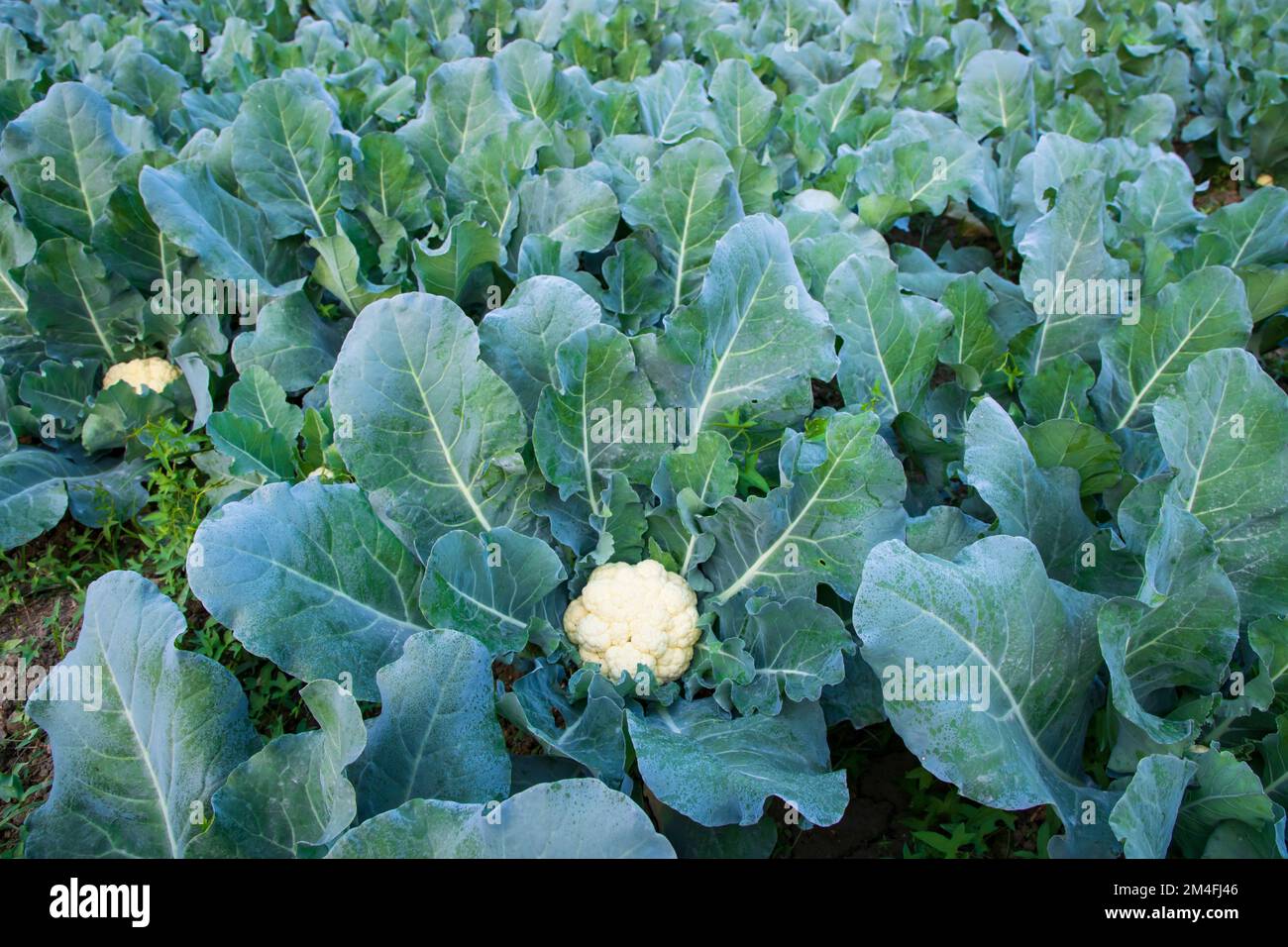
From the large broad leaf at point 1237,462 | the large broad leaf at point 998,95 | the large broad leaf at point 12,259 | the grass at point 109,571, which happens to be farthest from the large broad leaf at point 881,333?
the large broad leaf at point 12,259

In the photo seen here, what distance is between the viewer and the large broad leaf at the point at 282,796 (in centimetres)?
190

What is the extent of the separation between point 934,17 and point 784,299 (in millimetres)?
3885

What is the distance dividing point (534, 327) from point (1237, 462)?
1.73 m

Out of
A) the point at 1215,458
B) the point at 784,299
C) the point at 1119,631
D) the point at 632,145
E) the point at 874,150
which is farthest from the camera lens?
the point at 874,150

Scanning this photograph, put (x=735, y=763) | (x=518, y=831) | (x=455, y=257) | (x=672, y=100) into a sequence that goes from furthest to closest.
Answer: (x=672, y=100)
(x=455, y=257)
(x=735, y=763)
(x=518, y=831)

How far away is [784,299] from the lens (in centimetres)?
262

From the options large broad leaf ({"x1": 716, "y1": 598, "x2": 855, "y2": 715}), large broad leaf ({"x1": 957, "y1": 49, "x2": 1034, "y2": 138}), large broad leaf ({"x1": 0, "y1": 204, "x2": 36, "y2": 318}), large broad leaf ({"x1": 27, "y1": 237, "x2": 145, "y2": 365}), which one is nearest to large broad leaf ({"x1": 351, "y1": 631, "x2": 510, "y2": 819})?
large broad leaf ({"x1": 716, "y1": 598, "x2": 855, "y2": 715})

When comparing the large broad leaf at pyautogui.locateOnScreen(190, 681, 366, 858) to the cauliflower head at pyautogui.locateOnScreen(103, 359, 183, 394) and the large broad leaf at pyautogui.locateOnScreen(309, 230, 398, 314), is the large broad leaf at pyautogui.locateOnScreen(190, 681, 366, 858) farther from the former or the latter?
the cauliflower head at pyautogui.locateOnScreen(103, 359, 183, 394)

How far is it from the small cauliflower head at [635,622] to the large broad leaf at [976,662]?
2.15ft

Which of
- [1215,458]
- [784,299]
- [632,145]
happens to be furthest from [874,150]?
[1215,458]

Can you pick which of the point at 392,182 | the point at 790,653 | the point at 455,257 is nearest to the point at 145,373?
the point at 392,182

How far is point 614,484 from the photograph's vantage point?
8.54ft

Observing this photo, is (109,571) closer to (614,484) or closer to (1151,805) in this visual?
(614,484)

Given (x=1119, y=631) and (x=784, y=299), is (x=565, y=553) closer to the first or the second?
(x=784, y=299)
